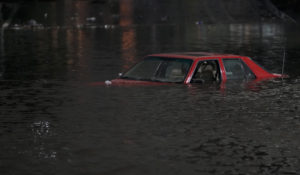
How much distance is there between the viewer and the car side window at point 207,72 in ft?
63.9

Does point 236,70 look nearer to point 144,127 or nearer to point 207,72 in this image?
point 207,72

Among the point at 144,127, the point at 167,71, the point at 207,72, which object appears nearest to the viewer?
the point at 144,127

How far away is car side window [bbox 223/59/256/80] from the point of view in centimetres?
1990

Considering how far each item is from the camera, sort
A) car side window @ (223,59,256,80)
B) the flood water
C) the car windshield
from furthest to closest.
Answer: car side window @ (223,59,256,80) → the car windshield → the flood water

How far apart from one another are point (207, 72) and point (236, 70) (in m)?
0.74

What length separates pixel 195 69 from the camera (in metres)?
19.3

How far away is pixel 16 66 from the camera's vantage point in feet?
99.4

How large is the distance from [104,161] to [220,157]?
5.17 feet

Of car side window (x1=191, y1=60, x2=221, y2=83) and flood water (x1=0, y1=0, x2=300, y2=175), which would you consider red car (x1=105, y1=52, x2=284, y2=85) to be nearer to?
car side window (x1=191, y1=60, x2=221, y2=83)

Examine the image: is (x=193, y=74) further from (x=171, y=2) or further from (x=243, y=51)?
(x=171, y=2)

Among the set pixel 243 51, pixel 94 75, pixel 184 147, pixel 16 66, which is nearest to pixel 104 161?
pixel 184 147

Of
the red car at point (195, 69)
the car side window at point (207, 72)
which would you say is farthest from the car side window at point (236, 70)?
the car side window at point (207, 72)

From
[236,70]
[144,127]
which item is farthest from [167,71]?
[144,127]

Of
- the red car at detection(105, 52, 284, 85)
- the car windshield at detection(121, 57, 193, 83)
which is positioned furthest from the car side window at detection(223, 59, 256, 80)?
the car windshield at detection(121, 57, 193, 83)
